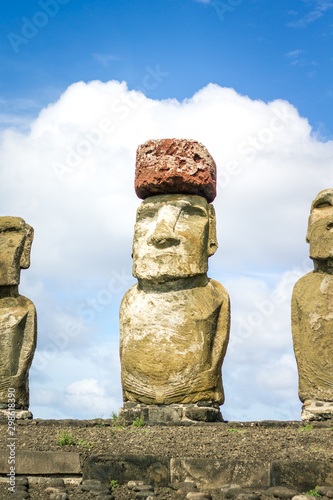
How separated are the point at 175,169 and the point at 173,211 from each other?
0.65 metres

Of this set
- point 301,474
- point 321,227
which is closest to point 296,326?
point 321,227

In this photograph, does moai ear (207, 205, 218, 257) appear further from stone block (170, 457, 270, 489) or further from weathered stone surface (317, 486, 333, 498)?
weathered stone surface (317, 486, 333, 498)

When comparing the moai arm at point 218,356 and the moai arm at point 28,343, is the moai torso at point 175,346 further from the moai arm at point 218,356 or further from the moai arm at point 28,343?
the moai arm at point 28,343

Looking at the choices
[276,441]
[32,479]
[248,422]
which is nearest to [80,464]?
[32,479]

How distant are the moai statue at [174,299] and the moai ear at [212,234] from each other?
2 centimetres

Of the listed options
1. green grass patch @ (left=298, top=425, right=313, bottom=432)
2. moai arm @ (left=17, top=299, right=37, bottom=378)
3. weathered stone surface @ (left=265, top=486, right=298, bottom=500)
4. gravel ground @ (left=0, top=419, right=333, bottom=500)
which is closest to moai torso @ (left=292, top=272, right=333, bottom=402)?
gravel ground @ (left=0, top=419, right=333, bottom=500)

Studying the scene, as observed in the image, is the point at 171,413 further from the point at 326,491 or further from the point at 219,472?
the point at 326,491

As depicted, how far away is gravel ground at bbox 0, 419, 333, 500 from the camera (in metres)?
8.32

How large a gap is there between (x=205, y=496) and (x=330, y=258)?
492 centimetres

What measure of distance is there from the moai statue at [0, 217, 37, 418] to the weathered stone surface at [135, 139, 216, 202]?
2531 millimetres

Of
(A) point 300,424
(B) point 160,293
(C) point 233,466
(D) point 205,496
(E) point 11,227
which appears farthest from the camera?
(E) point 11,227

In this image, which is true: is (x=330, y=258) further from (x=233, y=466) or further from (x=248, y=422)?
(x=233, y=466)

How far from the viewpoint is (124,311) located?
38.2 feet

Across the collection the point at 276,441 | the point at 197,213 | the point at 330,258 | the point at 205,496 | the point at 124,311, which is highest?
the point at 197,213
